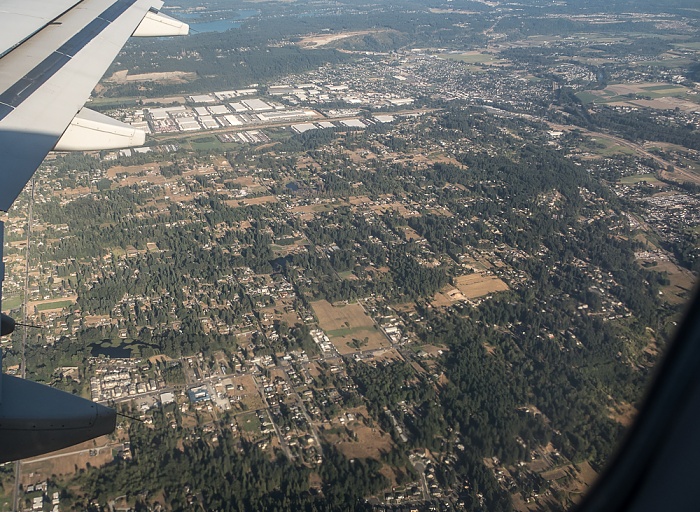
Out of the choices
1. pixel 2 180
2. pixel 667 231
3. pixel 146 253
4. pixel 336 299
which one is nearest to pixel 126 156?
pixel 146 253

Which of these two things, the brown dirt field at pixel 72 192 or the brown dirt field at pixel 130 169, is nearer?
the brown dirt field at pixel 72 192

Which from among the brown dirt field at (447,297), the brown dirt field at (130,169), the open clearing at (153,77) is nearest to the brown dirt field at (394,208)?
the brown dirt field at (447,297)

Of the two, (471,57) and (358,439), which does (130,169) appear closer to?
(358,439)

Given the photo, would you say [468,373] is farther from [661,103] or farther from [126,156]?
[661,103]

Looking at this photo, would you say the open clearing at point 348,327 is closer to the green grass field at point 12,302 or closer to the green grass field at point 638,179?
the green grass field at point 12,302

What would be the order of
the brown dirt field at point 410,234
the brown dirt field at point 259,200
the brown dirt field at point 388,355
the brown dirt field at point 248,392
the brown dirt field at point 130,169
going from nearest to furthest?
1. the brown dirt field at point 248,392
2. the brown dirt field at point 388,355
3. the brown dirt field at point 410,234
4. the brown dirt field at point 259,200
5. the brown dirt field at point 130,169

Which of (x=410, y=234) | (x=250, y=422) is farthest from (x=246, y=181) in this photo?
(x=250, y=422)
